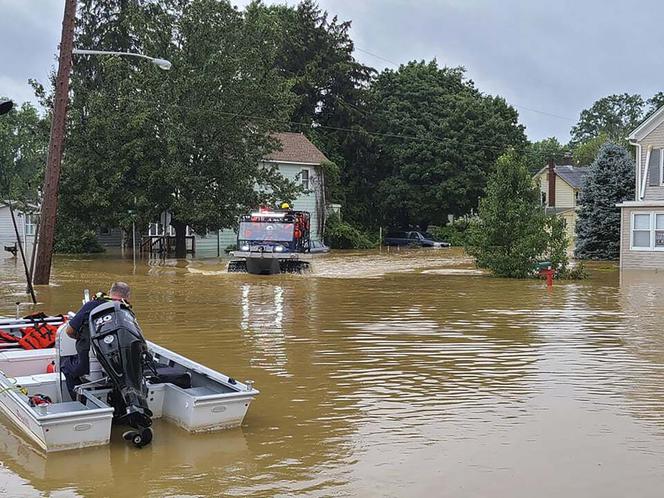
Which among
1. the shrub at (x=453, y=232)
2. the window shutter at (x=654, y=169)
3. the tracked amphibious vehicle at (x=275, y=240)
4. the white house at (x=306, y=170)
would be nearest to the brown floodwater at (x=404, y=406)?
the tracked amphibious vehicle at (x=275, y=240)

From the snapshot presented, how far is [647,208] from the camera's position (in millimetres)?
32562

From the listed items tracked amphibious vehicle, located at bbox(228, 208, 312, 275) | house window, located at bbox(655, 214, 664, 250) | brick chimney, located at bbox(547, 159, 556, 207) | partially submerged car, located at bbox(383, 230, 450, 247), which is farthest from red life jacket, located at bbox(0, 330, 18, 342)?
brick chimney, located at bbox(547, 159, 556, 207)

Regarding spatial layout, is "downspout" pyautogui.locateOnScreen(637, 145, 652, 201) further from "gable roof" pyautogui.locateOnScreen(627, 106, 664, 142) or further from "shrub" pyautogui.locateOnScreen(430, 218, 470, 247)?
"shrub" pyautogui.locateOnScreen(430, 218, 470, 247)

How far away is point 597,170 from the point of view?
38438 millimetres

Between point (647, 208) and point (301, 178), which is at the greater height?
point (301, 178)

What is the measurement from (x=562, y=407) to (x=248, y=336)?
6.75m

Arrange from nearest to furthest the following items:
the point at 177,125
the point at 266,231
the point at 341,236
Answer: the point at 266,231
the point at 177,125
the point at 341,236

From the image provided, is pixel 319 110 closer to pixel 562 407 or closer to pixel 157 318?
pixel 157 318

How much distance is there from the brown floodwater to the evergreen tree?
18.1 metres

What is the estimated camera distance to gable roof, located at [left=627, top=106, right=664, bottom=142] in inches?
1288

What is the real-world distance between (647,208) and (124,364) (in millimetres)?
28788

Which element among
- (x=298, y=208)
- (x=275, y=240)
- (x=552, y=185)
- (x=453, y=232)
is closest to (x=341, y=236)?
(x=298, y=208)

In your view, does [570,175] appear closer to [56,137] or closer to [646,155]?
[646,155]

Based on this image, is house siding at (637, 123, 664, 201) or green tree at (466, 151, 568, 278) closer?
green tree at (466, 151, 568, 278)
